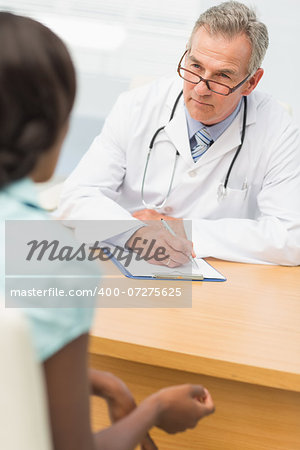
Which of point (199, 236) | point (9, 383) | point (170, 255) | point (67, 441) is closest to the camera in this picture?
point (9, 383)

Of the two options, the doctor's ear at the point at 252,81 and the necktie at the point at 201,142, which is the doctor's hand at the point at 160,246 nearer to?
the necktie at the point at 201,142

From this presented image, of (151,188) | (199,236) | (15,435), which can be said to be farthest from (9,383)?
(151,188)

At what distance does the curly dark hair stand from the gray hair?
1.11 metres

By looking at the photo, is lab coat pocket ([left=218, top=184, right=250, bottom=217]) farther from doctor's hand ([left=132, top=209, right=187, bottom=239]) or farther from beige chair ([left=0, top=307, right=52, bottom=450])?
beige chair ([left=0, top=307, right=52, bottom=450])

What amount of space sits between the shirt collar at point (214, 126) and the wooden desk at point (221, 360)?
26.6 inches

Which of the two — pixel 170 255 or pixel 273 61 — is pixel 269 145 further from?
pixel 273 61

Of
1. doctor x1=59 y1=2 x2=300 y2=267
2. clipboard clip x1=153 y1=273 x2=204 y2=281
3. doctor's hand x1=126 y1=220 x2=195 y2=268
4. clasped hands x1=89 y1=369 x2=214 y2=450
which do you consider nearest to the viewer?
clasped hands x1=89 y1=369 x2=214 y2=450

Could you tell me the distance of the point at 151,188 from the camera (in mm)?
1780

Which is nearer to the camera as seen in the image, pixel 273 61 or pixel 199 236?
pixel 199 236

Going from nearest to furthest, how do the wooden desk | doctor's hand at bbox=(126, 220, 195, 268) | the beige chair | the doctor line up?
the beige chair → the wooden desk → doctor's hand at bbox=(126, 220, 195, 268) → the doctor

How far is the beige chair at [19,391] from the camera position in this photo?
0.49 metres

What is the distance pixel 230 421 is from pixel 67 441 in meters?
0.55

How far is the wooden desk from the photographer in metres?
0.97

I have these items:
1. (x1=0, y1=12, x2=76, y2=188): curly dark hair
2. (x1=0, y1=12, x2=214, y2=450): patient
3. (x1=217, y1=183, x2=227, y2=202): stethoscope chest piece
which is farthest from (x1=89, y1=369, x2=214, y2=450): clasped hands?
(x1=217, y1=183, x2=227, y2=202): stethoscope chest piece
